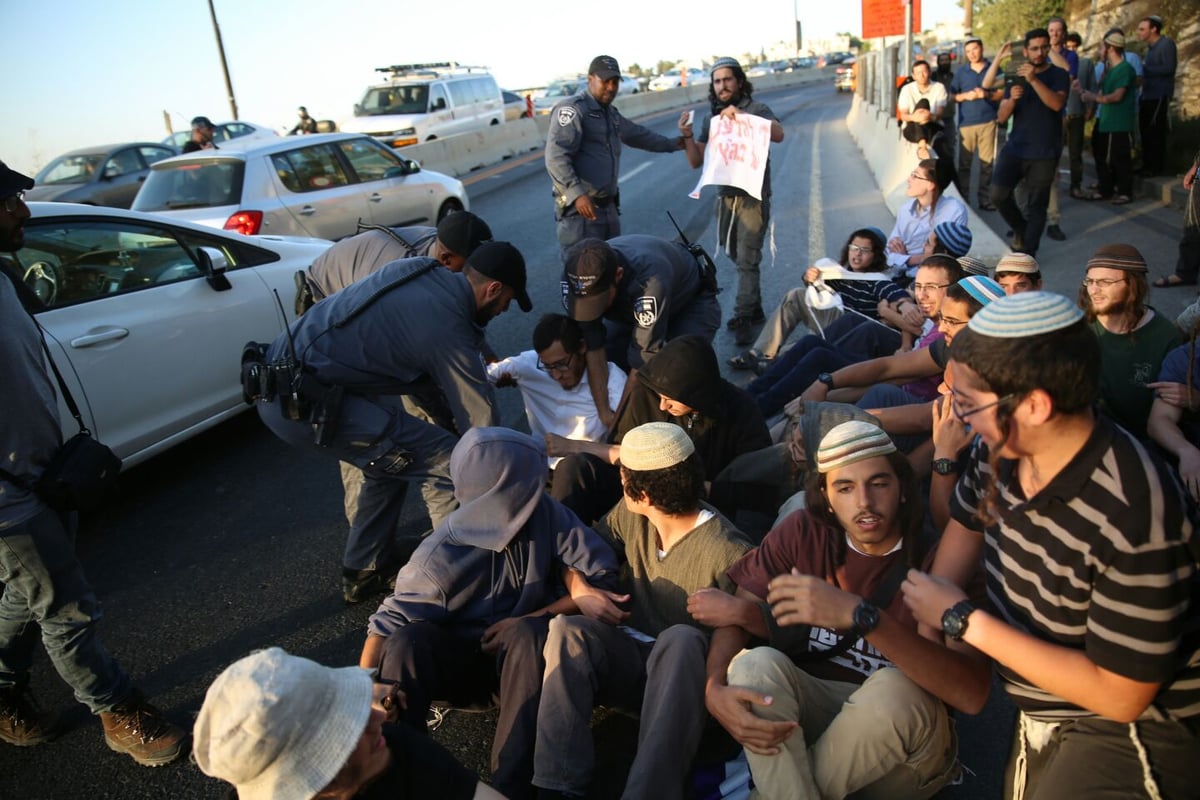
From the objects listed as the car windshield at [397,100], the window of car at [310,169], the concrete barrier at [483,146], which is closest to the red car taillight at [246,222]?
the window of car at [310,169]

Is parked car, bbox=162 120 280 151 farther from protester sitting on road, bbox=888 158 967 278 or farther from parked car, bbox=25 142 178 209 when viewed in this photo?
protester sitting on road, bbox=888 158 967 278

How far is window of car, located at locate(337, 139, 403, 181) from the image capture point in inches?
399

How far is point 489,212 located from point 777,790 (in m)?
12.1

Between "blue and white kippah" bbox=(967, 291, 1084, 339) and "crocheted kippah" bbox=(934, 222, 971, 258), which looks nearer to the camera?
"blue and white kippah" bbox=(967, 291, 1084, 339)

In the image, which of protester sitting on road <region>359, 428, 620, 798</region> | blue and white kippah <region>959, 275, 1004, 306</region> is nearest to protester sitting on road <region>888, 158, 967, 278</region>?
blue and white kippah <region>959, 275, 1004, 306</region>

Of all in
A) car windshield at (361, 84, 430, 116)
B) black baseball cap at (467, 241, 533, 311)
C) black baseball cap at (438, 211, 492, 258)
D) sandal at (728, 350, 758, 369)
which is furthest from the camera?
car windshield at (361, 84, 430, 116)

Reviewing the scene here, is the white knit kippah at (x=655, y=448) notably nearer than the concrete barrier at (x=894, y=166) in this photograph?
Yes

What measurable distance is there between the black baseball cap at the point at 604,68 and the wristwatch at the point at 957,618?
17.9ft

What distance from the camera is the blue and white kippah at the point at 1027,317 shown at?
69.2 inches

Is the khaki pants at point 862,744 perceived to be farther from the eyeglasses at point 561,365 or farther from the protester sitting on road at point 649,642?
the eyeglasses at point 561,365

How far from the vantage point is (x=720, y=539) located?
117 inches

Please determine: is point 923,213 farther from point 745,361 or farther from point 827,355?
point 827,355

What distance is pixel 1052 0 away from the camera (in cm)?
2212

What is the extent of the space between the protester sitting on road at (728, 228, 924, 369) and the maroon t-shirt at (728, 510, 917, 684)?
295 cm
